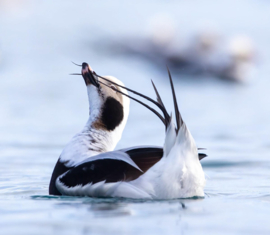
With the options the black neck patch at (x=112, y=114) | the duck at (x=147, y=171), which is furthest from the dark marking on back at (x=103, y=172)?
the black neck patch at (x=112, y=114)

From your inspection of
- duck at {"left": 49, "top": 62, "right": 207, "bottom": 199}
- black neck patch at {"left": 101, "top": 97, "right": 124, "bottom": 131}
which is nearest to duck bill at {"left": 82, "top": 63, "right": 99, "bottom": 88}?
black neck patch at {"left": 101, "top": 97, "right": 124, "bottom": 131}

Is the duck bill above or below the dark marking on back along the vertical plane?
above

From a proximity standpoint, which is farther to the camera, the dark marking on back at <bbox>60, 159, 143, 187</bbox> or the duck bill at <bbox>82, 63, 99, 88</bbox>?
the duck bill at <bbox>82, 63, 99, 88</bbox>

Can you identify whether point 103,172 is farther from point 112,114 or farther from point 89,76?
point 89,76

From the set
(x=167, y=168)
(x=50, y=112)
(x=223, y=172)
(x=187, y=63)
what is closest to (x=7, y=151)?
(x=223, y=172)

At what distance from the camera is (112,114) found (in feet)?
14.2

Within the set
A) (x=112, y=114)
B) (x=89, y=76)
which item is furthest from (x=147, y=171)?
(x=89, y=76)

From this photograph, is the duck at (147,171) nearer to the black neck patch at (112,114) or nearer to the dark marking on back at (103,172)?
the dark marking on back at (103,172)

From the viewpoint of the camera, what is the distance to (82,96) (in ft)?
47.9

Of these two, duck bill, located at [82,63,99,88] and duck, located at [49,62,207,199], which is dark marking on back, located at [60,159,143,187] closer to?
duck, located at [49,62,207,199]

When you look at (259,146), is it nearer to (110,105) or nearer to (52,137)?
(52,137)

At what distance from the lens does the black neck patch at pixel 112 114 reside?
4.32 m

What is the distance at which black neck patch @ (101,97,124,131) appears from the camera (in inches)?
170

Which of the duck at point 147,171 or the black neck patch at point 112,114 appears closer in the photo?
the duck at point 147,171
